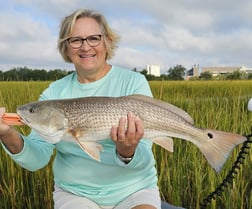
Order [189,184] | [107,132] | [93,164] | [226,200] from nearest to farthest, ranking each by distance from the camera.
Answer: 1. [107,132]
2. [93,164]
3. [226,200]
4. [189,184]

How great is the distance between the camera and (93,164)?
2.11 m

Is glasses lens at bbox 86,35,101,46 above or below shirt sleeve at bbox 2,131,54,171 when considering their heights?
above

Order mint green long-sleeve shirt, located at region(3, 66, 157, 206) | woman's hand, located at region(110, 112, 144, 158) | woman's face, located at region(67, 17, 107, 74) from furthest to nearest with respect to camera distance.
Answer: woman's face, located at region(67, 17, 107, 74) → mint green long-sleeve shirt, located at region(3, 66, 157, 206) → woman's hand, located at region(110, 112, 144, 158)

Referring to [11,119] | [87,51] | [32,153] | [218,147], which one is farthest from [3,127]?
[218,147]

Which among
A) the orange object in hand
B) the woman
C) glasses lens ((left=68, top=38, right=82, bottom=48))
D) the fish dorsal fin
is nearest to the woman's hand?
the woman

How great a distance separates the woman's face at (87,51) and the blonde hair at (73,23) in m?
0.02

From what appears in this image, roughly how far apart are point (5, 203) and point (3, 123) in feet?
4.35

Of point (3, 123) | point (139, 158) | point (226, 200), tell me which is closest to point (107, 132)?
point (139, 158)

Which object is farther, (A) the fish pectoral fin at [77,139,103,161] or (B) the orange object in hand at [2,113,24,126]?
(B) the orange object in hand at [2,113,24,126]

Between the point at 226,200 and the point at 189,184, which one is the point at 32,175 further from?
the point at 226,200

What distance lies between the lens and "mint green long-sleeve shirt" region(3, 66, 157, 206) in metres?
2.08

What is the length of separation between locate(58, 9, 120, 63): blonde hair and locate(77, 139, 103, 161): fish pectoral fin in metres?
0.61

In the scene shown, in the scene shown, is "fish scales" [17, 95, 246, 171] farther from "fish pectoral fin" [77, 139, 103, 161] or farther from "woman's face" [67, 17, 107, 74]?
"woman's face" [67, 17, 107, 74]

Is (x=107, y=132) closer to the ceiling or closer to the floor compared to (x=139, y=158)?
closer to the ceiling
